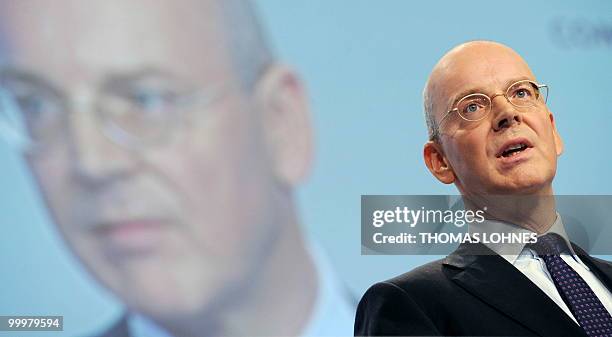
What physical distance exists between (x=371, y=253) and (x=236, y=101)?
52 centimetres

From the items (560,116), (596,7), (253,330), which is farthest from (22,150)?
(596,7)

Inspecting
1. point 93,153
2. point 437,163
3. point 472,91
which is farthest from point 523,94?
point 93,153

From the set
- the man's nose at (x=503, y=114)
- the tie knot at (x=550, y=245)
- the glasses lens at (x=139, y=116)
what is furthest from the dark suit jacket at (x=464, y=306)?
the glasses lens at (x=139, y=116)

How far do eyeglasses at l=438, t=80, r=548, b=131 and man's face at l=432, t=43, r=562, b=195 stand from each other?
11 mm

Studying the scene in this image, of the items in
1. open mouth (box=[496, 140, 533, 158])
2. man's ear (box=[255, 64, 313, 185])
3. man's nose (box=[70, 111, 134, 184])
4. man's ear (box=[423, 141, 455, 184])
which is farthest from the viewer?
man's ear (box=[423, 141, 455, 184])

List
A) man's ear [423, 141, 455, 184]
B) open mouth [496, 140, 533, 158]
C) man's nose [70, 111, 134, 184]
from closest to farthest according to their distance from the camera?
man's nose [70, 111, 134, 184]
open mouth [496, 140, 533, 158]
man's ear [423, 141, 455, 184]

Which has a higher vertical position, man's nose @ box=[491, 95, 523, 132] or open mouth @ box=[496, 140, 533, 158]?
man's nose @ box=[491, 95, 523, 132]

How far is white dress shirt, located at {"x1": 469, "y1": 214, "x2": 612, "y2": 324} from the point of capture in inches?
79.7

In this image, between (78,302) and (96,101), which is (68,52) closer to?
(96,101)

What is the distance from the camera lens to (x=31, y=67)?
1914 millimetres

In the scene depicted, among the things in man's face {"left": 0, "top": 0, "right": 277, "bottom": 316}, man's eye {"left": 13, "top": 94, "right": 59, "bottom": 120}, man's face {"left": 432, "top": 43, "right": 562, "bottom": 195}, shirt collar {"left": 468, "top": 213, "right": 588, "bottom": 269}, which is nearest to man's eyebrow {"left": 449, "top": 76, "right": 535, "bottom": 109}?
man's face {"left": 432, "top": 43, "right": 562, "bottom": 195}

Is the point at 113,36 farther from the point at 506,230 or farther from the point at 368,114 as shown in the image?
the point at 506,230

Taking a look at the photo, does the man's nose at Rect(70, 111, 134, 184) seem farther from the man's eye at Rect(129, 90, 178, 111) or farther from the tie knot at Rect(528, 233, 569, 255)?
the tie knot at Rect(528, 233, 569, 255)

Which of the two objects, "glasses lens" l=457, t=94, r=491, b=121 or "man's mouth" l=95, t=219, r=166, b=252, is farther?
"glasses lens" l=457, t=94, r=491, b=121
